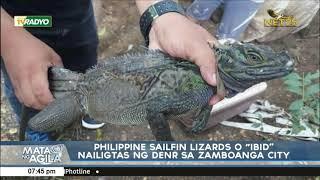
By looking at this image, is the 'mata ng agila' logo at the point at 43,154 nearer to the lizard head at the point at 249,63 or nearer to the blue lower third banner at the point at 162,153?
the blue lower third banner at the point at 162,153

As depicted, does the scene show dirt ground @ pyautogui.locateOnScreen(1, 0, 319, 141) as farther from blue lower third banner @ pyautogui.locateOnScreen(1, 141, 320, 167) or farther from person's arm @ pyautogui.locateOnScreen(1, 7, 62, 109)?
person's arm @ pyautogui.locateOnScreen(1, 7, 62, 109)

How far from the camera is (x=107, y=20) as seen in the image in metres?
1.39

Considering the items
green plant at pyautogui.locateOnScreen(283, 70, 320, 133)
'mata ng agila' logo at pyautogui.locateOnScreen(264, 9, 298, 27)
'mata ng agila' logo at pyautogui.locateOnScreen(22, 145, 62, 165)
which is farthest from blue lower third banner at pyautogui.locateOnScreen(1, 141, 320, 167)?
'mata ng agila' logo at pyautogui.locateOnScreen(264, 9, 298, 27)

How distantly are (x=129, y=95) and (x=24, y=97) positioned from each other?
25 centimetres

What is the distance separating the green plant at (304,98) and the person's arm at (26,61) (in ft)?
1.89

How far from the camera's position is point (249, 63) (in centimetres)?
112

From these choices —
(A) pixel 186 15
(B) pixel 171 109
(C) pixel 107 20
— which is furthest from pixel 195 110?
(C) pixel 107 20

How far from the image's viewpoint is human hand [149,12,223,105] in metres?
1.09

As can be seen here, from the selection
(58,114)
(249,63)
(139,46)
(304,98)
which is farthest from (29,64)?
(304,98)

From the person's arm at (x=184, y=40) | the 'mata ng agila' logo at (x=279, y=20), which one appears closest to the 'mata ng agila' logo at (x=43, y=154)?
the person's arm at (x=184, y=40)

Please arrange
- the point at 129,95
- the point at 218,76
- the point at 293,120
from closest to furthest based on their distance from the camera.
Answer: the point at 218,76 < the point at 129,95 < the point at 293,120

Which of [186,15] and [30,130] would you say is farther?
[30,130]

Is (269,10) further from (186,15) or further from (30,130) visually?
(30,130)

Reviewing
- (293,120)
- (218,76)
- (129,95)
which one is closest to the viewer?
(218,76)
